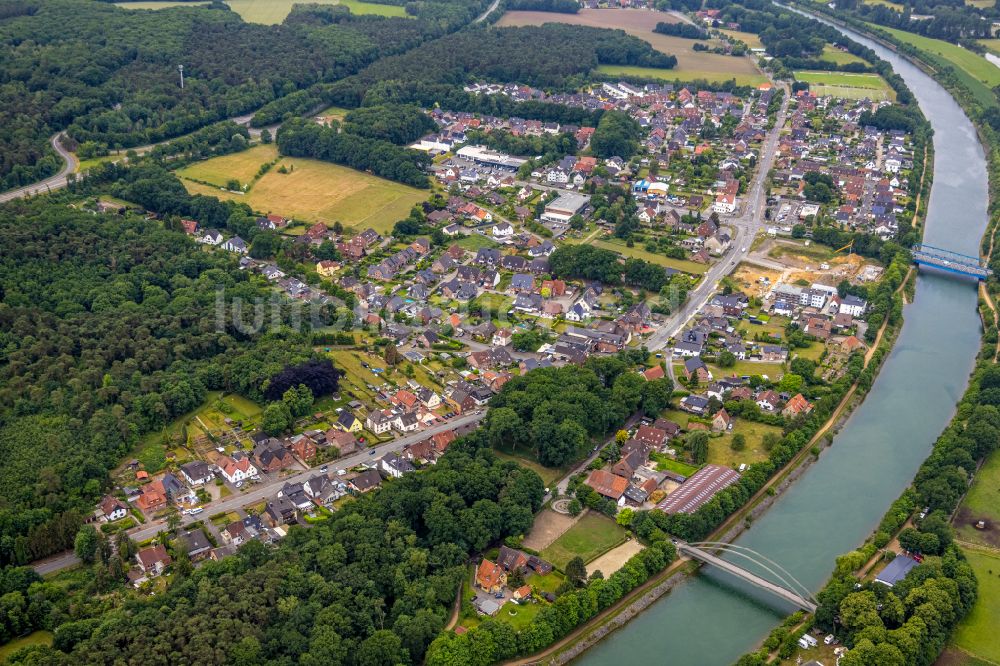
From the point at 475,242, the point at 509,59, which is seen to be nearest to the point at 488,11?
the point at 509,59

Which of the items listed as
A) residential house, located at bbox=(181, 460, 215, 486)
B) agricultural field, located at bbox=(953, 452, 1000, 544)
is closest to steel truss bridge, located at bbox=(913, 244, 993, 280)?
agricultural field, located at bbox=(953, 452, 1000, 544)

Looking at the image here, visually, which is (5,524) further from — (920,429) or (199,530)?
(920,429)

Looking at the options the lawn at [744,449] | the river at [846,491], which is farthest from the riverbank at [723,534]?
the lawn at [744,449]

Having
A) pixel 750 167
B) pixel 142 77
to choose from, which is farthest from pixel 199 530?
pixel 142 77

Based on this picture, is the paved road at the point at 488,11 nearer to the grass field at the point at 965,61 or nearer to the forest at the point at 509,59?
the forest at the point at 509,59

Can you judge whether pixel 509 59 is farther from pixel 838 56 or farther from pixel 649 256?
pixel 649 256

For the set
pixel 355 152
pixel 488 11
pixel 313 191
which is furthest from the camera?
pixel 488 11
